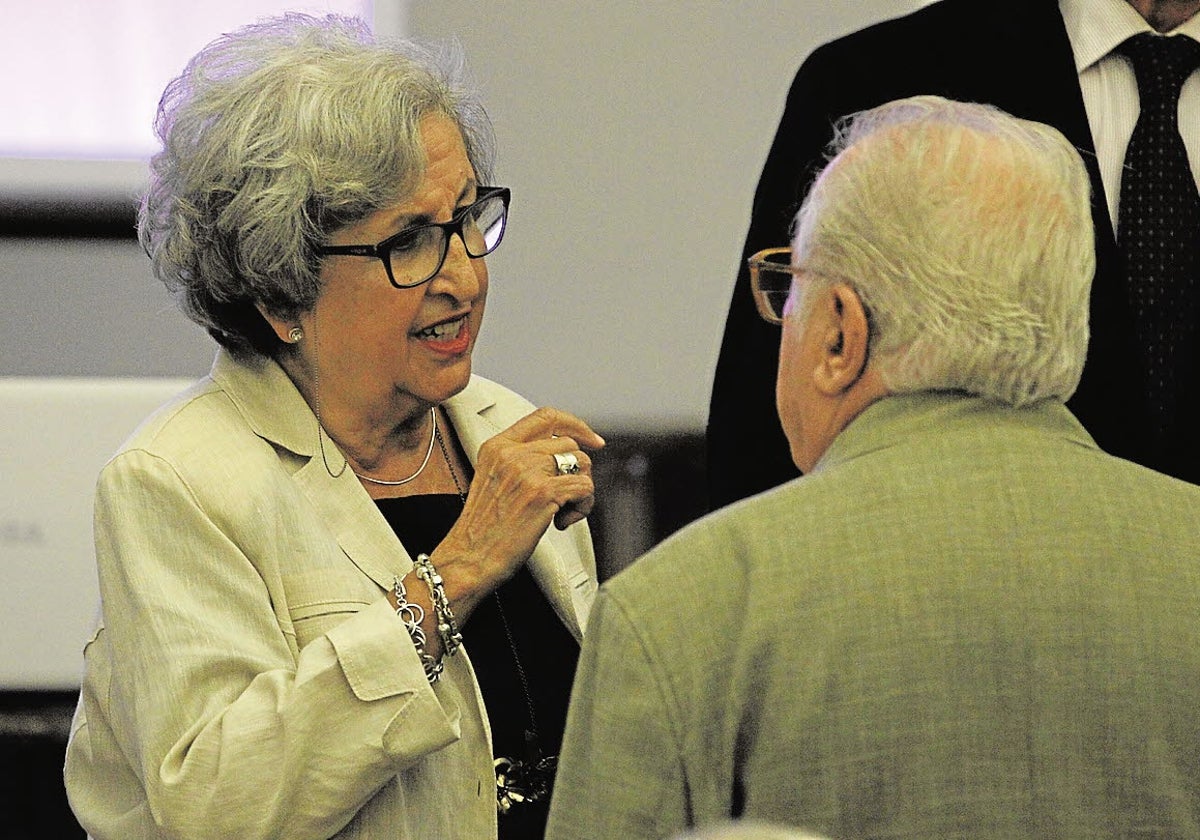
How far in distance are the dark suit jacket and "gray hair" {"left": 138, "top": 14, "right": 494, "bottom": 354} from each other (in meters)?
0.54

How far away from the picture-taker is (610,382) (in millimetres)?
3146

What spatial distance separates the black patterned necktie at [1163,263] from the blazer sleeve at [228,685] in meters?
0.95

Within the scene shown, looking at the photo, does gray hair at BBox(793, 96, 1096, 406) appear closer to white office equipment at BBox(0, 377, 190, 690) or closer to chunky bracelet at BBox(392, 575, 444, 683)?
chunky bracelet at BBox(392, 575, 444, 683)

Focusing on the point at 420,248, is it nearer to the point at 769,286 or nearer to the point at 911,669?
the point at 769,286

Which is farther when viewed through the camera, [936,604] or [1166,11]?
[1166,11]

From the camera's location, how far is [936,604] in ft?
Result: 3.87

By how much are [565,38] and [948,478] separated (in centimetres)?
209

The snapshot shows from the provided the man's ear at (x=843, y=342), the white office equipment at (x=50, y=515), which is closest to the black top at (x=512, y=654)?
the man's ear at (x=843, y=342)

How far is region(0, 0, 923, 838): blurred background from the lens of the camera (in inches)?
119

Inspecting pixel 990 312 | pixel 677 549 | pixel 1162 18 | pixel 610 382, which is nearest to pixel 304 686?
pixel 677 549

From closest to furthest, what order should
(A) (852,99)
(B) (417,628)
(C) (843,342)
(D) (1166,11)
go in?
(C) (843,342)
(B) (417,628)
(D) (1166,11)
(A) (852,99)

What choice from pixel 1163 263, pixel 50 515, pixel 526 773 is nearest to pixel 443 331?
pixel 526 773

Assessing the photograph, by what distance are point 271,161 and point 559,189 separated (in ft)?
5.00

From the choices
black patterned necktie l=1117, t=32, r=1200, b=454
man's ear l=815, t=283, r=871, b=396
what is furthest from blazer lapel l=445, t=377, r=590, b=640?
black patterned necktie l=1117, t=32, r=1200, b=454
